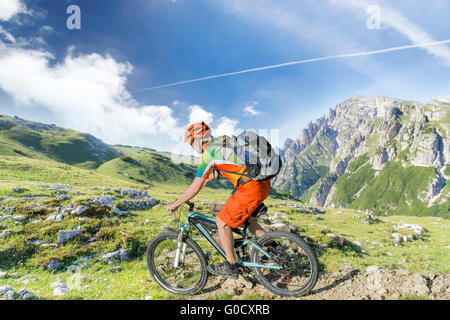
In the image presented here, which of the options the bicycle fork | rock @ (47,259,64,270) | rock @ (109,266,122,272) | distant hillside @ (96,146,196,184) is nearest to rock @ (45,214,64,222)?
rock @ (47,259,64,270)

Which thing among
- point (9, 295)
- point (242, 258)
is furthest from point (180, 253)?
point (9, 295)

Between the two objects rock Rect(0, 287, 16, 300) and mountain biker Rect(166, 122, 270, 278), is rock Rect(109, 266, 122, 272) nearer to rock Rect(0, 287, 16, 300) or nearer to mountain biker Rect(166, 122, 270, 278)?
rock Rect(0, 287, 16, 300)

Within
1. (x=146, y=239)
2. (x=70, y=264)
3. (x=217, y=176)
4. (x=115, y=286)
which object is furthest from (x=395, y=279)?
(x=70, y=264)

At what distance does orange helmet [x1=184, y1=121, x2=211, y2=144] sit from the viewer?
5.83 m

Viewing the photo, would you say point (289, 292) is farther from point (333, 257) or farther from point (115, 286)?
point (115, 286)

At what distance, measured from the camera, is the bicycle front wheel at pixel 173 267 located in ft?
19.8

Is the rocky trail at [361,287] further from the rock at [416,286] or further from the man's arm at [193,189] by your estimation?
the man's arm at [193,189]

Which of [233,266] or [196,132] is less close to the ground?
[196,132]

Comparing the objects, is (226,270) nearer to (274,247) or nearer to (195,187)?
(274,247)

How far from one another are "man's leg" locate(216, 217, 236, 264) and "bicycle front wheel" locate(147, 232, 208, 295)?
31.3 inches

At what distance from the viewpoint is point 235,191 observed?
5848 mm

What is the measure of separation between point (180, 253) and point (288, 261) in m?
3.04
